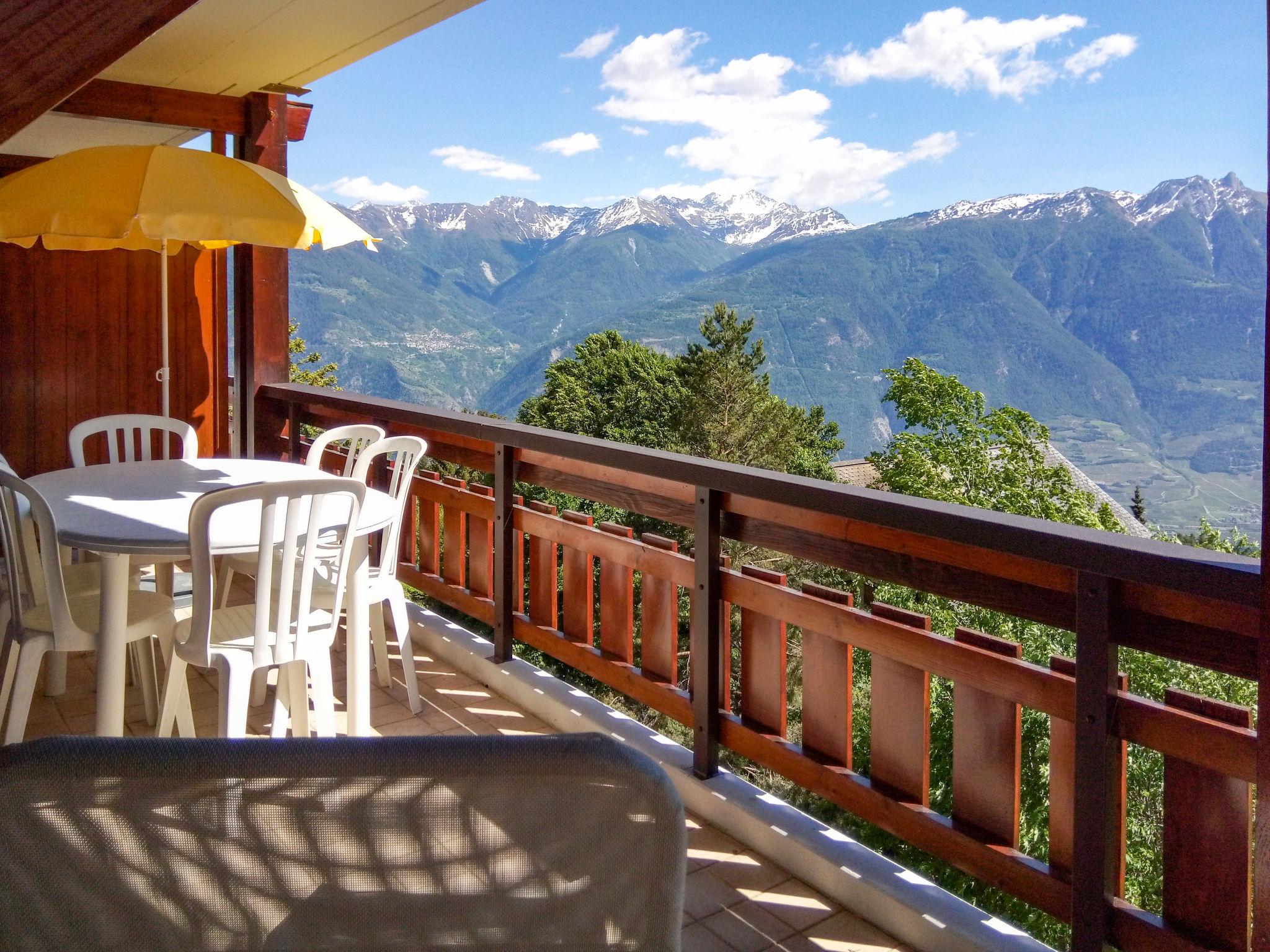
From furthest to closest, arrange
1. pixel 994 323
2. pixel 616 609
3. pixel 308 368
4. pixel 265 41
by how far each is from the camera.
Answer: pixel 994 323 < pixel 308 368 < pixel 265 41 < pixel 616 609

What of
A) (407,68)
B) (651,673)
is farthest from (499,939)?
(407,68)

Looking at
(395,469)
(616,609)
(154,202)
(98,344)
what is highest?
(154,202)

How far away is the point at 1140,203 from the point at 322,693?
136 m

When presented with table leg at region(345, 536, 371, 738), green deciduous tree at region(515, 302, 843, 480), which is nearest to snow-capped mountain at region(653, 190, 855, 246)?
green deciduous tree at region(515, 302, 843, 480)

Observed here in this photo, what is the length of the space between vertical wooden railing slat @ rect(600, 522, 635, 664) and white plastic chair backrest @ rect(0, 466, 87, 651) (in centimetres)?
130

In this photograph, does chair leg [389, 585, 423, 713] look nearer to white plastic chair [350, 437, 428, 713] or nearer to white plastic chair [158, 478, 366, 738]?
white plastic chair [350, 437, 428, 713]

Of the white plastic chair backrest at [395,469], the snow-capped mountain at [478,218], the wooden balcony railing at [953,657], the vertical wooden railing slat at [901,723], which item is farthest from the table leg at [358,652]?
the snow-capped mountain at [478,218]

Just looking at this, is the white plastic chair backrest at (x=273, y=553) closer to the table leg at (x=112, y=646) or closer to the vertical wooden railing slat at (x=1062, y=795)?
the table leg at (x=112, y=646)

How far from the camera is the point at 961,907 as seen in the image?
1.83m

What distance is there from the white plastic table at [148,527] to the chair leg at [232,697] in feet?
0.82

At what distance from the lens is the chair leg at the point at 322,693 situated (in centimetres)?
240

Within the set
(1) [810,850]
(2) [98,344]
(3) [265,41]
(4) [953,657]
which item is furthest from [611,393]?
(4) [953,657]

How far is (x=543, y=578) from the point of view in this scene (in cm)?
315

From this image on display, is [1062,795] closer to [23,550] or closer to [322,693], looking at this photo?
[322,693]
